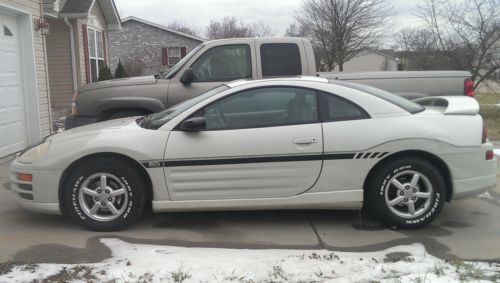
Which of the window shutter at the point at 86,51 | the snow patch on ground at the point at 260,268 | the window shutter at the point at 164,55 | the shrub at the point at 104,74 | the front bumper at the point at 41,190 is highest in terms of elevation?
the window shutter at the point at 164,55

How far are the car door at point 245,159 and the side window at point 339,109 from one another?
5.8 inches

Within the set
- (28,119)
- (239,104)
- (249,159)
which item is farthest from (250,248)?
(28,119)

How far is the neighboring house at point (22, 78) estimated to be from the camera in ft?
29.1

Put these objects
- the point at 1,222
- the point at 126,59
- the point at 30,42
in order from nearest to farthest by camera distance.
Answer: the point at 1,222, the point at 30,42, the point at 126,59

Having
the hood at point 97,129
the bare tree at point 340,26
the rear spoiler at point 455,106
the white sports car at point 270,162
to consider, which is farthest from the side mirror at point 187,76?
the bare tree at point 340,26

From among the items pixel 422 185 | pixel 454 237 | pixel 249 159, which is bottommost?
pixel 454 237

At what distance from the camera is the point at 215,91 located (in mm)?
5398

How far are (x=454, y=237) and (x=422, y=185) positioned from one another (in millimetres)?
569

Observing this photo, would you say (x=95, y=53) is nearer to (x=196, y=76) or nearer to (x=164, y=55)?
(x=196, y=76)

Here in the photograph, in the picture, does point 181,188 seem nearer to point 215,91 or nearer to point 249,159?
point 249,159

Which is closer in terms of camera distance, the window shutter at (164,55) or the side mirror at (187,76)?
the side mirror at (187,76)

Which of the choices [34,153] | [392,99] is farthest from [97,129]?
[392,99]

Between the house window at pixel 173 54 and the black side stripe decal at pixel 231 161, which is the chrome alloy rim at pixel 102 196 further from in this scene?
the house window at pixel 173 54

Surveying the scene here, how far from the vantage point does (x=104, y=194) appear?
4.93m
